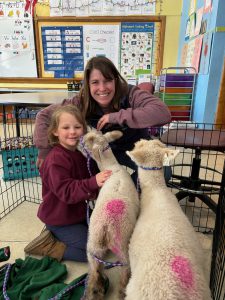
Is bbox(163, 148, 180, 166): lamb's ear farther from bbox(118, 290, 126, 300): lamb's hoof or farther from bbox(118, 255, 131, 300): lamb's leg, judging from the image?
bbox(118, 290, 126, 300): lamb's hoof

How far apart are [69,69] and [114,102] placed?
3.55m

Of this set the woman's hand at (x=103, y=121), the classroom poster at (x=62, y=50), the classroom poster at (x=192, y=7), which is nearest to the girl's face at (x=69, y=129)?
the woman's hand at (x=103, y=121)

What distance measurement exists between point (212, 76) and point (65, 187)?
2.51 meters

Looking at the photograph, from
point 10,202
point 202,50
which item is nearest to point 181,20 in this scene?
point 202,50

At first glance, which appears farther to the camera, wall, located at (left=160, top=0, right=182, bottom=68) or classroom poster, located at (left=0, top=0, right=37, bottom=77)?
classroom poster, located at (left=0, top=0, right=37, bottom=77)

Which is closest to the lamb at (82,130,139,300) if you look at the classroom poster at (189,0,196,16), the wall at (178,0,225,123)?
the wall at (178,0,225,123)

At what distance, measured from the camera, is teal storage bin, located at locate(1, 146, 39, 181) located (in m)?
2.49

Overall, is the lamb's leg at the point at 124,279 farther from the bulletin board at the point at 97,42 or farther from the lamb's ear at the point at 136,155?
the bulletin board at the point at 97,42

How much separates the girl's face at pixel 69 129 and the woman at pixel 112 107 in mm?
136

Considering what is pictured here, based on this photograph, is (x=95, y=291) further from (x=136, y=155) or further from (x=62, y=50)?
(x=62, y=50)

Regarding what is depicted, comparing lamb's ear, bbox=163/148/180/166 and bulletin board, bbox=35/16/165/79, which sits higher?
bulletin board, bbox=35/16/165/79

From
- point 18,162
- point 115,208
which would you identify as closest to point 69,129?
point 115,208

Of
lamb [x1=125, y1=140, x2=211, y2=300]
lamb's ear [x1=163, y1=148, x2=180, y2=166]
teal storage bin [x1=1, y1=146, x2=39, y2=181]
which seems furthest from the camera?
teal storage bin [x1=1, y1=146, x2=39, y2=181]

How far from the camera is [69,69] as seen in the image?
15.9 ft
